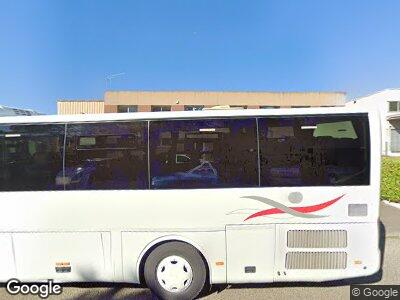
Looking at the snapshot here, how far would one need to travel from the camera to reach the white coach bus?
4109 mm

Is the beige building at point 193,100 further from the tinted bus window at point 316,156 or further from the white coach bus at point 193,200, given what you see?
the tinted bus window at point 316,156

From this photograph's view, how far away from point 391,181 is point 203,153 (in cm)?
712

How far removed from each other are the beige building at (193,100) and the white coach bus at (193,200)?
33486 mm

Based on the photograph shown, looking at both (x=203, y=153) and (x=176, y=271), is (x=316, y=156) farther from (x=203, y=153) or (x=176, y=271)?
(x=176, y=271)

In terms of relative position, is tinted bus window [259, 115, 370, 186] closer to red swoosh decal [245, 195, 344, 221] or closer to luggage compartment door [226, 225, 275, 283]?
red swoosh decal [245, 195, 344, 221]

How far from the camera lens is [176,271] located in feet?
13.6

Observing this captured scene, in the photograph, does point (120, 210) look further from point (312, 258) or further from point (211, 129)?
point (312, 258)

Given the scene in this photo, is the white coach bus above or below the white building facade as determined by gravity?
below

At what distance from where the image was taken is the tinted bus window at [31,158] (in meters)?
4.19

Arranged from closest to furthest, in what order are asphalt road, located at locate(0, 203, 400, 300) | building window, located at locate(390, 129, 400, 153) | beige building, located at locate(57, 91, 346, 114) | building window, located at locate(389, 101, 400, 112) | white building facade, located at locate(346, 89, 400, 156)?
asphalt road, located at locate(0, 203, 400, 300) → white building facade, located at locate(346, 89, 400, 156) → building window, located at locate(390, 129, 400, 153) → building window, located at locate(389, 101, 400, 112) → beige building, located at locate(57, 91, 346, 114)

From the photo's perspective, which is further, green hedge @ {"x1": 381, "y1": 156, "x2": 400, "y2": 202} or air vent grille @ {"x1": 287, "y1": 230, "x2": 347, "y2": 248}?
green hedge @ {"x1": 381, "y1": 156, "x2": 400, "y2": 202}

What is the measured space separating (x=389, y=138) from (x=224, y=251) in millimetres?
23698

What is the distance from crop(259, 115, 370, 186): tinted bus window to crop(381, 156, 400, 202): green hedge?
5.73 m

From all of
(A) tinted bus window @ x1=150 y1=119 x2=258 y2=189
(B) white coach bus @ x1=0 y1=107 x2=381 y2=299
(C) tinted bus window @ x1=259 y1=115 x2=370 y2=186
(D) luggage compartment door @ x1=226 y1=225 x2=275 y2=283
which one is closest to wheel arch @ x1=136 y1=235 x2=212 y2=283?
(B) white coach bus @ x1=0 y1=107 x2=381 y2=299
